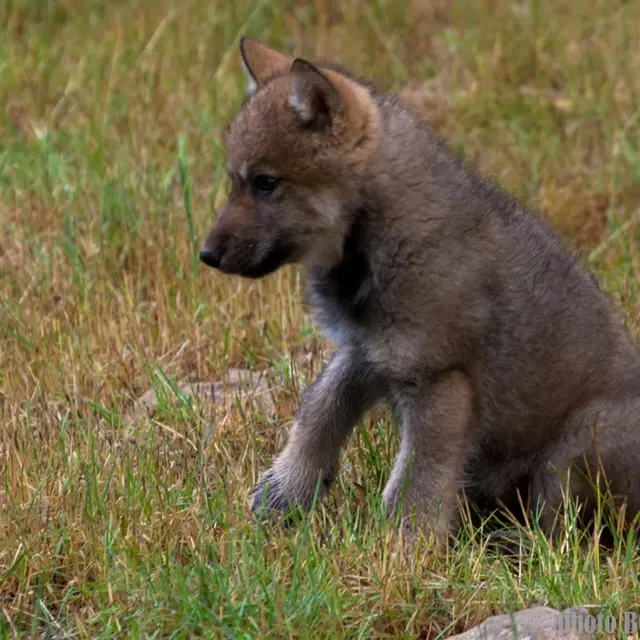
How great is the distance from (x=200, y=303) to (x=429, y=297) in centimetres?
221

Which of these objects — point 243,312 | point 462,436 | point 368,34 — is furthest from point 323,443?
point 368,34

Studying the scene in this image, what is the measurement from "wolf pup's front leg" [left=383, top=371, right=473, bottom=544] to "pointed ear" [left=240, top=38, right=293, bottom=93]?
4.19 ft

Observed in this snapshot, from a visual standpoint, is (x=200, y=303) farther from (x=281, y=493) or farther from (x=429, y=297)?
(x=429, y=297)

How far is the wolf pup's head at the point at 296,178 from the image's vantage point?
16.0 ft

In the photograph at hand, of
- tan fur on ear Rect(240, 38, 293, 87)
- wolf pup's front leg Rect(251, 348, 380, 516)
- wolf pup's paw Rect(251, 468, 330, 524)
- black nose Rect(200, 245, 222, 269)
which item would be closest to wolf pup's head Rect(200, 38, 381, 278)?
black nose Rect(200, 245, 222, 269)

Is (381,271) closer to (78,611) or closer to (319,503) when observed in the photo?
(319,503)

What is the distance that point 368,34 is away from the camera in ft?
32.8

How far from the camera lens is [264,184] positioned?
4.91 meters

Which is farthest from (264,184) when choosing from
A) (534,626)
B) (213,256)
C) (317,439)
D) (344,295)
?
(534,626)

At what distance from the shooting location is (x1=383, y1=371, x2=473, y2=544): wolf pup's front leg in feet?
15.9

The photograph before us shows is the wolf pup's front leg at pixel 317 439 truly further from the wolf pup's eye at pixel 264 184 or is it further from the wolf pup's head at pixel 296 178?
the wolf pup's eye at pixel 264 184

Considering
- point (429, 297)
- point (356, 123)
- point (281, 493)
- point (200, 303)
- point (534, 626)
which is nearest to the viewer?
point (534, 626)

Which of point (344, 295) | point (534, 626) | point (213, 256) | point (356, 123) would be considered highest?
point (356, 123)

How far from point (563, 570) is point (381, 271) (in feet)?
3.86
